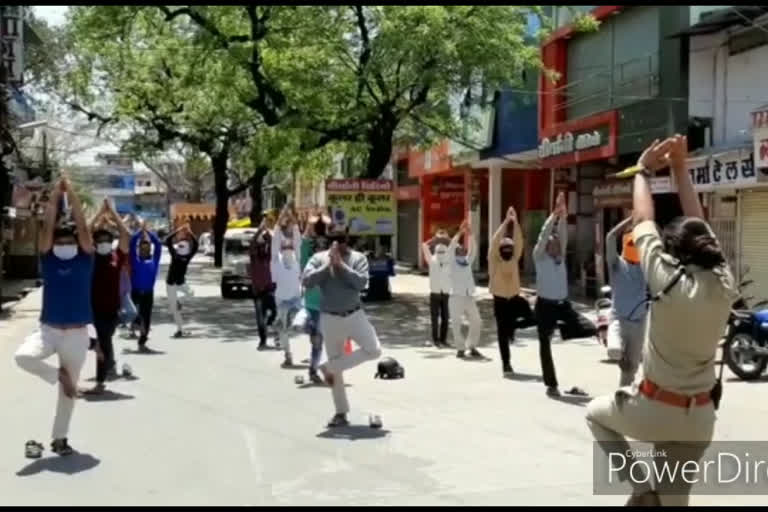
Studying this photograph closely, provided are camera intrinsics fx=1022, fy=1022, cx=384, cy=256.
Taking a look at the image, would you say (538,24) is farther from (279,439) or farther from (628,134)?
(279,439)

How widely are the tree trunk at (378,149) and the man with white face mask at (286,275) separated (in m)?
9.86

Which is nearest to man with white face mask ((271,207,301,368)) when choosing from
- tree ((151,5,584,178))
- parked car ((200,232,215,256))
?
tree ((151,5,584,178))

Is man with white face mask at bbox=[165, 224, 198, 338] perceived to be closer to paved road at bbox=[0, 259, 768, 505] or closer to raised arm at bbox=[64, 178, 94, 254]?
paved road at bbox=[0, 259, 768, 505]

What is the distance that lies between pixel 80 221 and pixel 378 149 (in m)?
15.5

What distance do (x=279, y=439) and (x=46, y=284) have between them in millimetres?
2075

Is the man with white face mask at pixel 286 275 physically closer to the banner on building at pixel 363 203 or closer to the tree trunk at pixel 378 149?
the tree trunk at pixel 378 149

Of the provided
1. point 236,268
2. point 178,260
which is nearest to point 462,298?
point 178,260

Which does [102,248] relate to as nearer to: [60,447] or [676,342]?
[60,447]

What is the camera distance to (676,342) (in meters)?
4.15

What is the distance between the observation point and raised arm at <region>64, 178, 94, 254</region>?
7231mm

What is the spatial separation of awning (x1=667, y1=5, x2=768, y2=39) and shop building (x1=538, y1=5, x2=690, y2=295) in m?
0.65

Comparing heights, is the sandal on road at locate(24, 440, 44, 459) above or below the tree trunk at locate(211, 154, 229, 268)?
below

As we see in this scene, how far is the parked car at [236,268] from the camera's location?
23750 mm

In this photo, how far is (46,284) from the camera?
7.34 meters
